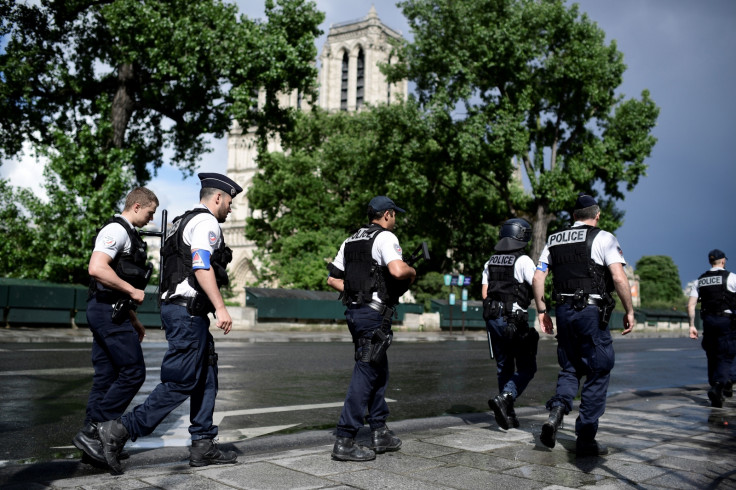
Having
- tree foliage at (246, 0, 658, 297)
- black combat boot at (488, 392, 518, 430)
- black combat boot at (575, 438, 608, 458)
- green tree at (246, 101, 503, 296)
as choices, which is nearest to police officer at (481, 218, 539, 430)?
black combat boot at (488, 392, 518, 430)

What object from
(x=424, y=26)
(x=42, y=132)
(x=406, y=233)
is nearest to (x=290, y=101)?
(x=406, y=233)

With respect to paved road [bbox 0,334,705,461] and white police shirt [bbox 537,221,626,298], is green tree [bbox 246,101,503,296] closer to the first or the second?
paved road [bbox 0,334,705,461]

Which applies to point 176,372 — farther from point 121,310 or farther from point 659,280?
point 659,280

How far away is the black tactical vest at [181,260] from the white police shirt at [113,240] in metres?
0.29

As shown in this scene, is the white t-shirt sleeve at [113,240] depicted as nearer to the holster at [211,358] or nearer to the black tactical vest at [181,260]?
the black tactical vest at [181,260]

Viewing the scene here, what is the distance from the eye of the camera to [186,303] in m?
4.27

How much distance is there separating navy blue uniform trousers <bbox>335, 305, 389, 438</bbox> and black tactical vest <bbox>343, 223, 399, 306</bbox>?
10cm

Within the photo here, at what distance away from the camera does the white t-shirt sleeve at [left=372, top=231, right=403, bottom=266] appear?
187 inches

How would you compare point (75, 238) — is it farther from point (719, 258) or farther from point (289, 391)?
point (719, 258)

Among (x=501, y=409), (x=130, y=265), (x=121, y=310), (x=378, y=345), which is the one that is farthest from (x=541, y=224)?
(x=121, y=310)

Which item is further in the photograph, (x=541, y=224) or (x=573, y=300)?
(x=541, y=224)

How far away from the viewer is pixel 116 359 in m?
4.41

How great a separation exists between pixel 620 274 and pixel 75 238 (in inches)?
736

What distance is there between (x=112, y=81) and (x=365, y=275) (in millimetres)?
20115
